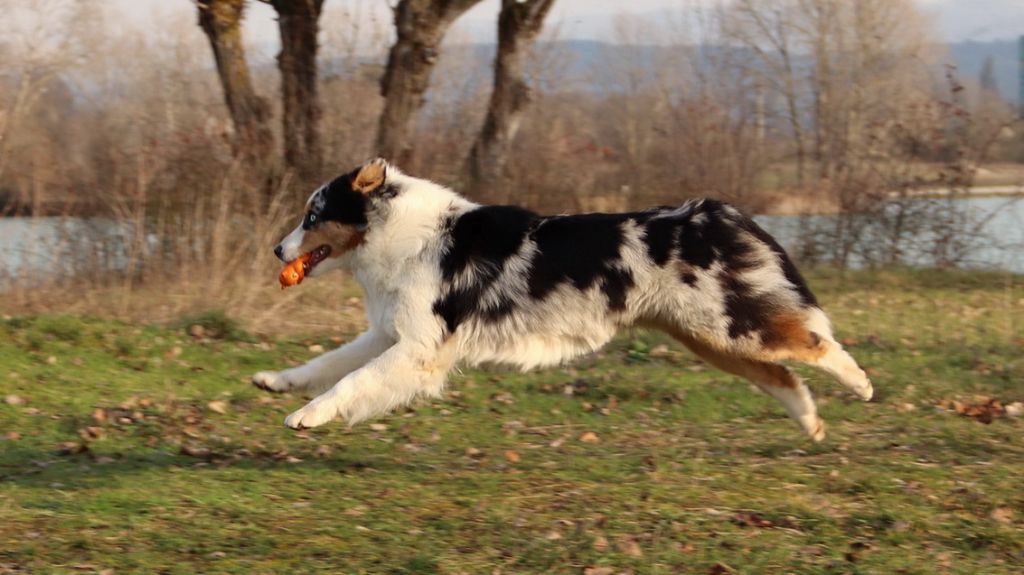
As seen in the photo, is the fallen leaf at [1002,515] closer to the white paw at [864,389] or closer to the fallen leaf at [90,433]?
the white paw at [864,389]

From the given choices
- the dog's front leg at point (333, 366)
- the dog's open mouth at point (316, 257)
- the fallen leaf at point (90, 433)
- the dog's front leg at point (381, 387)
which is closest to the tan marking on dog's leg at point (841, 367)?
the dog's front leg at point (381, 387)

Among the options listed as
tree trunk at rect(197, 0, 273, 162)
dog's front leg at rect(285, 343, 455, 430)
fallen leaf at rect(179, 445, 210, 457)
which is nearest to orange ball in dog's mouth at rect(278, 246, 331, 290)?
dog's front leg at rect(285, 343, 455, 430)

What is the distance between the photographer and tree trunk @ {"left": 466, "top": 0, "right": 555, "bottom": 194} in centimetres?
1803

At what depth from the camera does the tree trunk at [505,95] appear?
18.0 metres

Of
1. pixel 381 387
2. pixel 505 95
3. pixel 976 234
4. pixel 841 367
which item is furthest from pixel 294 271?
pixel 976 234

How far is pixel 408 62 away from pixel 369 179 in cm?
991

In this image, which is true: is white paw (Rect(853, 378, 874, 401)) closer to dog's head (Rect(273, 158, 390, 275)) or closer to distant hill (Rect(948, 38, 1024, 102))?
dog's head (Rect(273, 158, 390, 275))

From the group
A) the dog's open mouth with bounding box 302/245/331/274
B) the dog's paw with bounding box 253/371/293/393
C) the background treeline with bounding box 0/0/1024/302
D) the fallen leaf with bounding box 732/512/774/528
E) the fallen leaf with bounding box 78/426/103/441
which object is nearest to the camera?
the fallen leaf with bounding box 732/512/774/528

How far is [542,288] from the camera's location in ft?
22.0

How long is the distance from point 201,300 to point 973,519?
382 inches

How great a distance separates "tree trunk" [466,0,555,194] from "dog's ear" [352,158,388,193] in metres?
11.1

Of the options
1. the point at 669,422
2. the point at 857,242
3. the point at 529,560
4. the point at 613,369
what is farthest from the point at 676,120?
the point at 529,560

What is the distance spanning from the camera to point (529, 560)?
540cm

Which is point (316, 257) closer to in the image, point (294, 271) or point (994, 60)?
point (294, 271)
